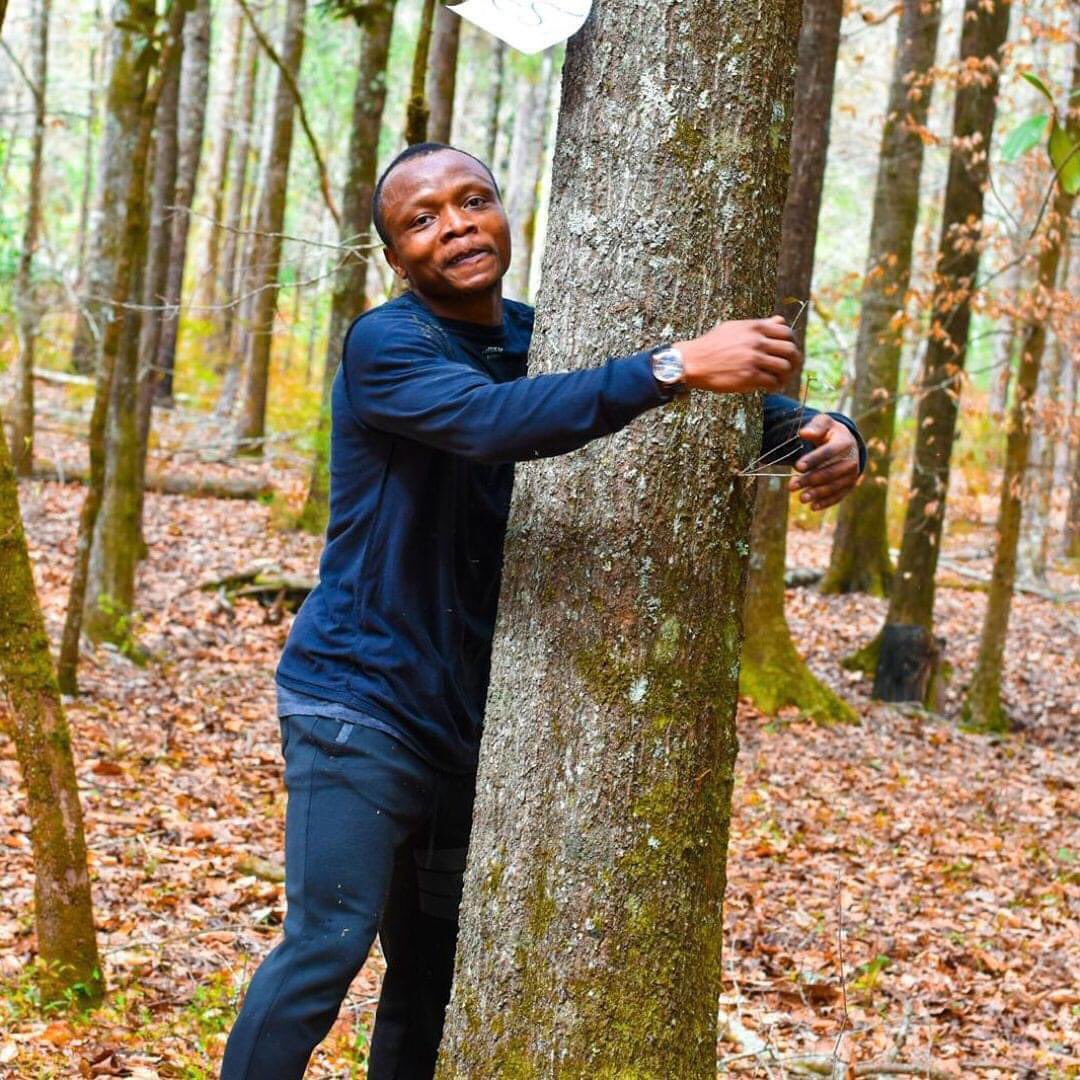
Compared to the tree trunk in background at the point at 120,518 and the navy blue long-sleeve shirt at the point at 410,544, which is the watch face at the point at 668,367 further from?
the tree trunk in background at the point at 120,518

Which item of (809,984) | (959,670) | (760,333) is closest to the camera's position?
(760,333)

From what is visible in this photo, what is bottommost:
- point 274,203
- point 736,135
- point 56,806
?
point 56,806

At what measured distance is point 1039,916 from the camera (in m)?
5.97

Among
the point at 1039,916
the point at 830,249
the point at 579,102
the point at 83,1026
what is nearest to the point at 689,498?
the point at 579,102

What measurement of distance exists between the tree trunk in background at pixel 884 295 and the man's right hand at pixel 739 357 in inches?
435

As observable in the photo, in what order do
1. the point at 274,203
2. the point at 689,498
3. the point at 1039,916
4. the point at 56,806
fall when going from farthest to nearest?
1. the point at 274,203
2. the point at 1039,916
3. the point at 56,806
4. the point at 689,498

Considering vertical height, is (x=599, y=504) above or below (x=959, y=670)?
above

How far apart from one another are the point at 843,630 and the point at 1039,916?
23.6 ft

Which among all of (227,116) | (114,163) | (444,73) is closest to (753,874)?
(114,163)

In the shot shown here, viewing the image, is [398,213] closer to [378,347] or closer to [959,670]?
[378,347]

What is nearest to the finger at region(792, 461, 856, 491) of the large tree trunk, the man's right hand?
the man's right hand

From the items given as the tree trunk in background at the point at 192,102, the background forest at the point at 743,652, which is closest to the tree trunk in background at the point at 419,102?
the background forest at the point at 743,652

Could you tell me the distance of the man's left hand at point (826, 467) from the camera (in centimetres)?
250

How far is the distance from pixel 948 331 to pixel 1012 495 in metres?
1.99
